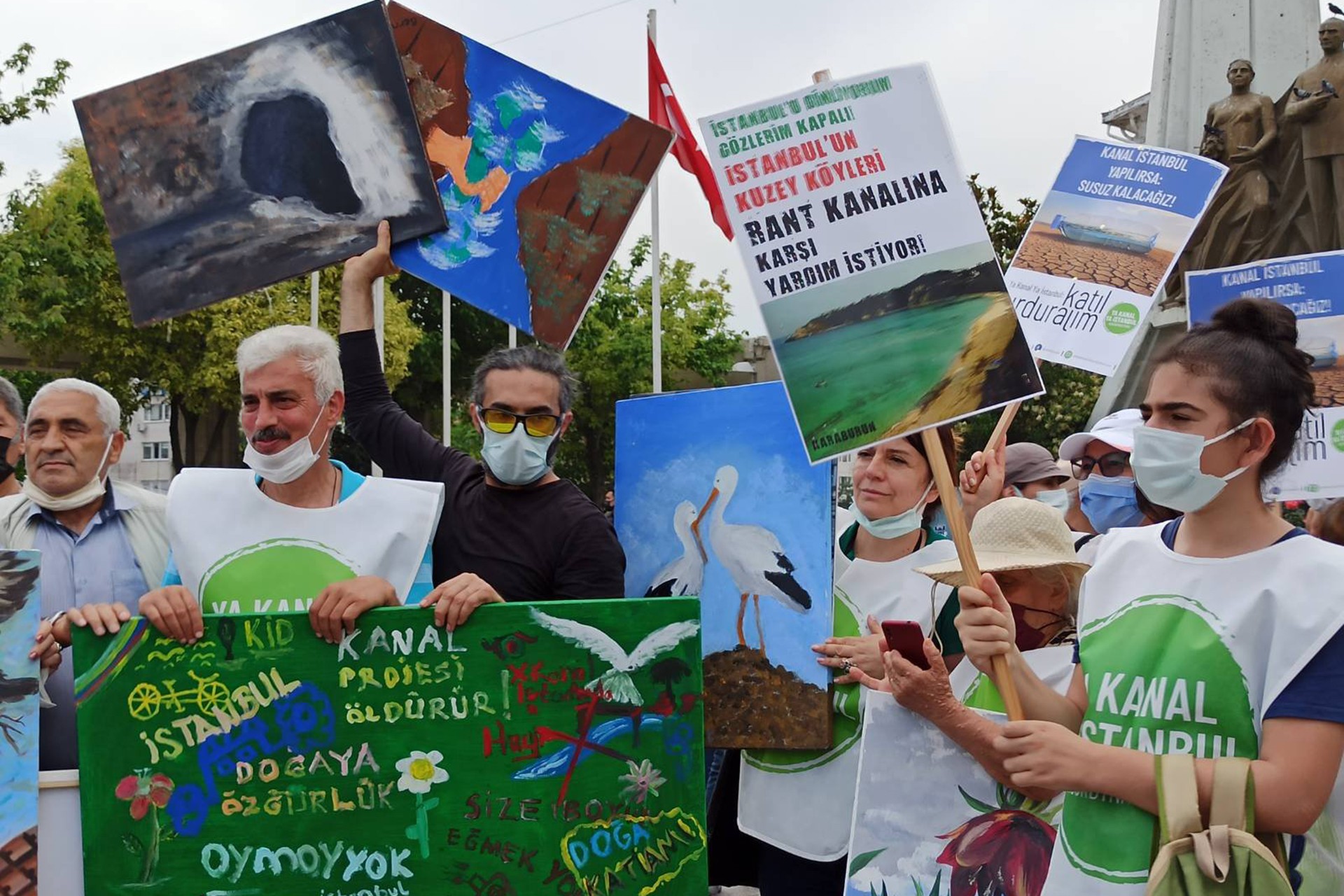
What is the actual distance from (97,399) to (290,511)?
2.46 feet

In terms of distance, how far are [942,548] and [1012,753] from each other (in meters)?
0.96

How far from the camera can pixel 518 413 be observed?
10.8ft

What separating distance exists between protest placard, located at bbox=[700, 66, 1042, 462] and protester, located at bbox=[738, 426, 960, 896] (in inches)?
17.9

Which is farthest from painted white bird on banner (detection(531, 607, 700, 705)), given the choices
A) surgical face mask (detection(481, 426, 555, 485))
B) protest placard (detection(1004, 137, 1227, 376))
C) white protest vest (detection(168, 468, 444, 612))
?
protest placard (detection(1004, 137, 1227, 376))

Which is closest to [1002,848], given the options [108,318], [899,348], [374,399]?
[899,348]

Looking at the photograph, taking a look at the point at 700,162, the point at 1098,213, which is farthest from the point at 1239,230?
the point at 1098,213

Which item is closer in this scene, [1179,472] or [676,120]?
[1179,472]

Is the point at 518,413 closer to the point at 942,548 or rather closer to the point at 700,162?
the point at 942,548

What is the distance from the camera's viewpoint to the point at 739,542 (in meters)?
3.43

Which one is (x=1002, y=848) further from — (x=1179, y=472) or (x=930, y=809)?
(x=1179, y=472)

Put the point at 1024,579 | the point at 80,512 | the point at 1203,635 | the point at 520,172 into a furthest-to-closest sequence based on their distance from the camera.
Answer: the point at 520,172
the point at 80,512
the point at 1024,579
the point at 1203,635

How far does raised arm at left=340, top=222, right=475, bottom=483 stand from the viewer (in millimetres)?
3562

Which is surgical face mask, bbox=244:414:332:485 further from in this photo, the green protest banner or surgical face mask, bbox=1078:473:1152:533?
surgical face mask, bbox=1078:473:1152:533

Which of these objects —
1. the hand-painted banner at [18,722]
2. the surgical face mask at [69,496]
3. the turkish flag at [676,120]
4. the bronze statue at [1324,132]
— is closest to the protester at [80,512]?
the surgical face mask at [69,496]
